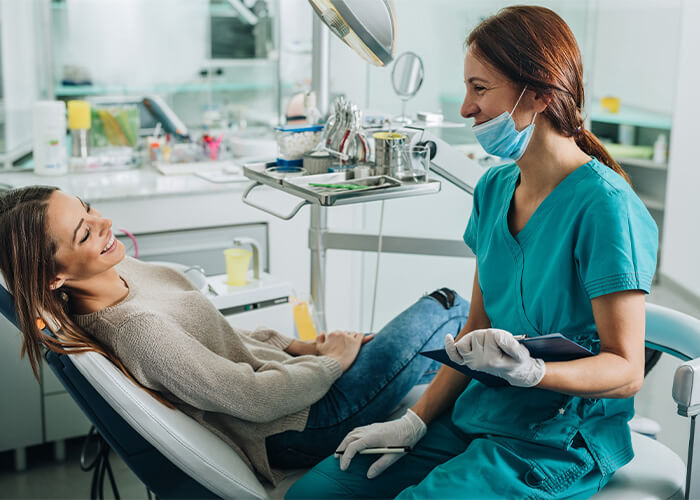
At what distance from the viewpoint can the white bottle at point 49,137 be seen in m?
2.37

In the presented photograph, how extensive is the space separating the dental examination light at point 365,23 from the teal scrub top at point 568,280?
1.21ft

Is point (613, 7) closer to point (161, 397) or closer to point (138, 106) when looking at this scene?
point (138, 106)

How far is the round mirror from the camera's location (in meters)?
1.71

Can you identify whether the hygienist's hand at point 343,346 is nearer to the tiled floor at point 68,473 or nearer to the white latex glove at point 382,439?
the white latex glove at point 382,439

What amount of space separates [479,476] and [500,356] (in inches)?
9.1

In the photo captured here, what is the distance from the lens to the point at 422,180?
1.46 metres

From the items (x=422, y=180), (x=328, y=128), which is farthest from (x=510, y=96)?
(x=328, y=128)

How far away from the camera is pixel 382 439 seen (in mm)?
1293

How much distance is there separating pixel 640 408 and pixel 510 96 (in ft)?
5.74

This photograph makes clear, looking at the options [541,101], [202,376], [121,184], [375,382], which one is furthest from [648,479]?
[121,184]

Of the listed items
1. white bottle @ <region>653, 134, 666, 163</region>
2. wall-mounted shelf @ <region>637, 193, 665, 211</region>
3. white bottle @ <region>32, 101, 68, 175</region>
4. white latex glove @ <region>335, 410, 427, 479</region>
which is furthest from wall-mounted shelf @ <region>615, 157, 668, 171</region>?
white latex glove @ <region>335, 410, 427, 479</region>

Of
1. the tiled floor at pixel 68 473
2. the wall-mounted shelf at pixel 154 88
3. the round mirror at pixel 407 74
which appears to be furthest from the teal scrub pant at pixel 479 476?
the wall-mounted shelf at pixel 154 88

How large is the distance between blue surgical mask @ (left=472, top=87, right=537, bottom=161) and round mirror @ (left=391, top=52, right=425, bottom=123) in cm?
55

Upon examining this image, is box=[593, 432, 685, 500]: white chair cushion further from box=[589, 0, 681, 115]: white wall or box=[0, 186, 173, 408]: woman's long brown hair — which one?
box=[589, 0, 681, 115]: white wall
